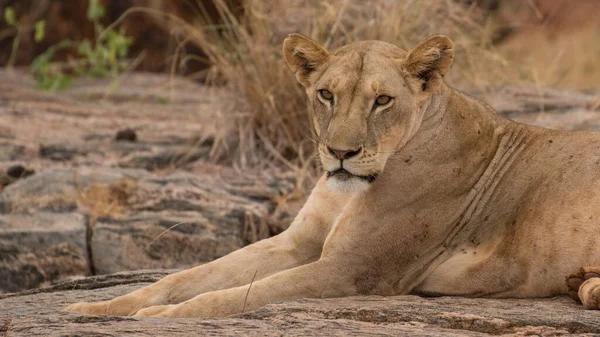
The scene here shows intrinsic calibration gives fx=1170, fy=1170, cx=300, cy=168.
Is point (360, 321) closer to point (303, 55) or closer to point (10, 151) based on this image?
point (303, 55)

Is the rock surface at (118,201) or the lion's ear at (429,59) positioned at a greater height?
the lion's ear at (429,59)

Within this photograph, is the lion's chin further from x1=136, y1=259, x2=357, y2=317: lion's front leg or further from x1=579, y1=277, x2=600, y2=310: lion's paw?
x1=579, y1=277, x2=600, y2=310: lion's paw

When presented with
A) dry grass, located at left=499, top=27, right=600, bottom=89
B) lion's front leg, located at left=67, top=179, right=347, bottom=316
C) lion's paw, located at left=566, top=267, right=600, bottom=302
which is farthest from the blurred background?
dry grass, located at left=499, top=27, right=600, bottom=89

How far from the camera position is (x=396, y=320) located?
172 inches

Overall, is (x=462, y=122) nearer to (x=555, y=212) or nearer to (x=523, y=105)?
(x=555, y=212)

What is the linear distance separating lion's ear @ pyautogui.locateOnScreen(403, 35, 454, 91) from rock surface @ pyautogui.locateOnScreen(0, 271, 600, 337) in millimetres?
994

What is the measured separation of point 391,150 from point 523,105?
15.3 ft

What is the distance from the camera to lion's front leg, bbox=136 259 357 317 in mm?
4664

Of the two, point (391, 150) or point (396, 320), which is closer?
point (396, 320)

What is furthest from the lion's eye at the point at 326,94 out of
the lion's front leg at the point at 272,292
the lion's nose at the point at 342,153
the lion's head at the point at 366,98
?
the lion's front leg at the point at 272,292

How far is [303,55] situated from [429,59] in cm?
60

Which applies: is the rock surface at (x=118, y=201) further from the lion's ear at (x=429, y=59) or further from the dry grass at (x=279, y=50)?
the lion's ear at (x=429, y=59)

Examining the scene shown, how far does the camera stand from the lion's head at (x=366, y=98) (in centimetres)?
477

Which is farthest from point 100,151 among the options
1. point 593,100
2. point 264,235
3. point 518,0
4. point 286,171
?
point 518,0
